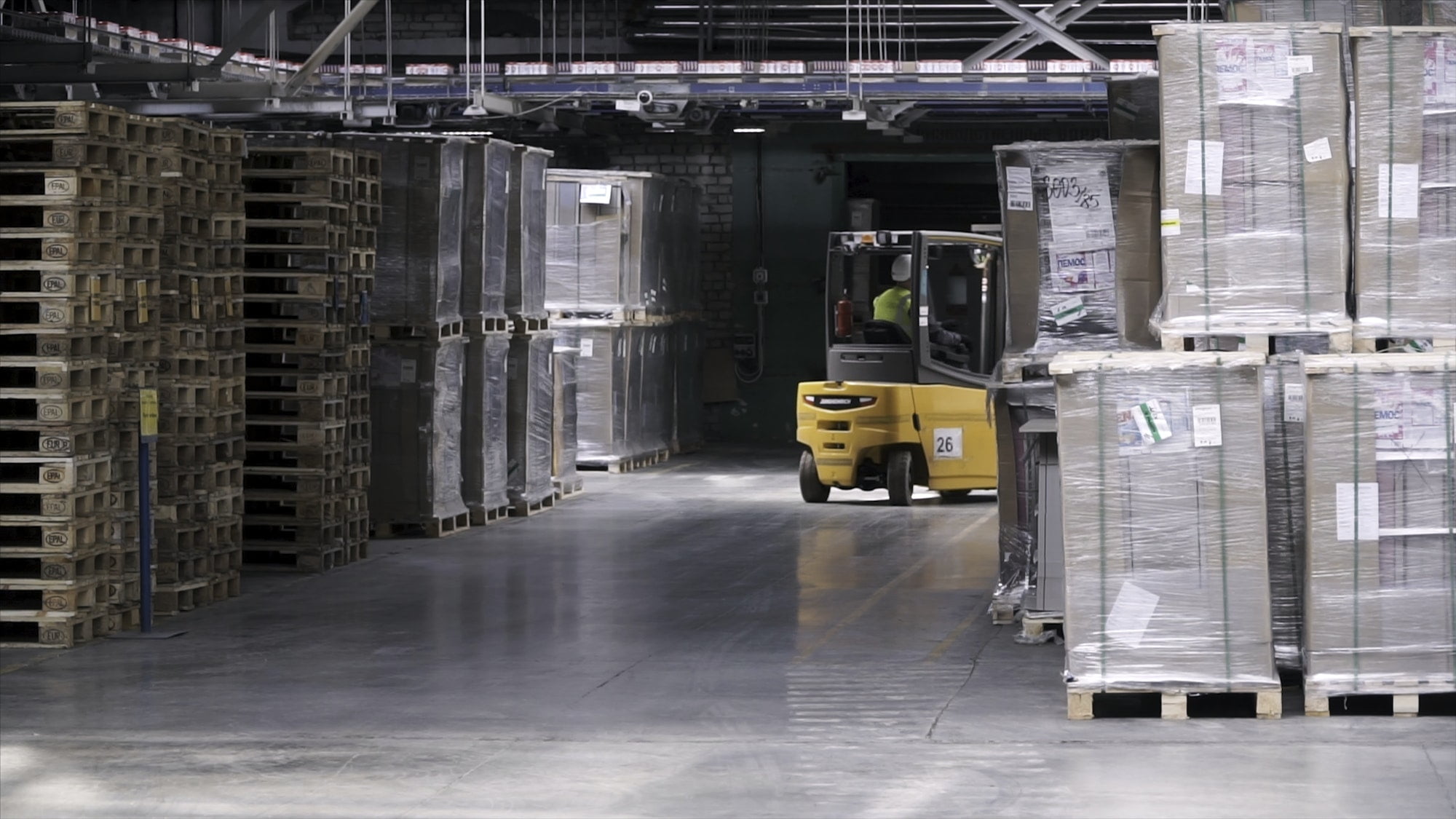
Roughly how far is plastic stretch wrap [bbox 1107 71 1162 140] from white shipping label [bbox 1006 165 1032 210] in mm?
808

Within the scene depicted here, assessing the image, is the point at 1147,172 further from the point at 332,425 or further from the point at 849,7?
the point at 849,7

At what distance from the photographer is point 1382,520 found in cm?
759

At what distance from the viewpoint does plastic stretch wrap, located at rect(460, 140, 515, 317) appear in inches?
578

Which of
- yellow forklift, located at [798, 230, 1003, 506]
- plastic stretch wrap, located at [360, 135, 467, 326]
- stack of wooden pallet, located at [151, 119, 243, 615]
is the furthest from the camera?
yellow forklift, located at [798, 230, 1003, 506]

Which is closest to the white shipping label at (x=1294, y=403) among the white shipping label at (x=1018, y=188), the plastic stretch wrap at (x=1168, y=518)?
the plastic stretch wrap at (x=1168, y=518)

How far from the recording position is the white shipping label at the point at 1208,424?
757 cm

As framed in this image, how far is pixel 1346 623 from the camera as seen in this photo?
7641 millimetres

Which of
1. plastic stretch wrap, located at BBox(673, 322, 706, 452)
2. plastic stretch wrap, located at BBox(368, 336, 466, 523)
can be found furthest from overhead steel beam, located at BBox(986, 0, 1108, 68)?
plastic stretch wrap, located at BBox(673, 322, 706, 452)

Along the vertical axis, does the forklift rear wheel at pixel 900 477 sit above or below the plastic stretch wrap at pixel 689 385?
below

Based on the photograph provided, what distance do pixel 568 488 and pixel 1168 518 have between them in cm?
1035

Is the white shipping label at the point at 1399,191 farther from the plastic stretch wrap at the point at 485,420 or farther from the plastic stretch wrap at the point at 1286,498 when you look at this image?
the plastic stretch wrap at the point at 485,420

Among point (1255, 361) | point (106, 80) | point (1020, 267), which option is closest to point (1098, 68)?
point (1020, 267)

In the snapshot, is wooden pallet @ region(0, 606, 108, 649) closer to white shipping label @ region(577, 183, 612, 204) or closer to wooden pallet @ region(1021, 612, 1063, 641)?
wooden pallet @ region(1021, 612, 1063, 641)

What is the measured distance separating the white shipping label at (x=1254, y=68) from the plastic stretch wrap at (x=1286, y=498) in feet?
3.56
